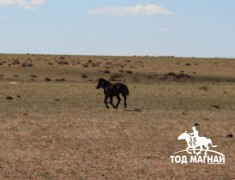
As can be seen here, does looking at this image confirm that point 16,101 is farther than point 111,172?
Yes

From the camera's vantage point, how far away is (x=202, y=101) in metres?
35.2

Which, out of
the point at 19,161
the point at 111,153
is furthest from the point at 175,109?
the point at 19,161

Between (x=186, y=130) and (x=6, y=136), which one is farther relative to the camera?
(x=186, y=130)

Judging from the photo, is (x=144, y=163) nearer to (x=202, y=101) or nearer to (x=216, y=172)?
(x=216, y=172)

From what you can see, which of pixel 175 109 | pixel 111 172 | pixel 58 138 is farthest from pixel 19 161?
pixel 175 109

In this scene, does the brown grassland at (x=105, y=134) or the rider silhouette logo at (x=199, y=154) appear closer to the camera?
the brown grassland at (x=105, y=134)

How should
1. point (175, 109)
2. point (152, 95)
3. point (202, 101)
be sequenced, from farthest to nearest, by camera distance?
point (152, 95) → point (202, 101) → point (175, 109)

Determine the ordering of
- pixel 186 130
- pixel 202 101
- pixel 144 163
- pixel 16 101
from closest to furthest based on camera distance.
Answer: pixel 144 163
pixel 186 130
pixel 16 101
pixel 202 101

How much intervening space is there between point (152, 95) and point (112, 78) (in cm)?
2056

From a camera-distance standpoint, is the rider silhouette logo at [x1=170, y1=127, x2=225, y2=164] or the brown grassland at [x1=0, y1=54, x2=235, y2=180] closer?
the brown grassland at [x1=0, y1=54, x2=235, y2=180]

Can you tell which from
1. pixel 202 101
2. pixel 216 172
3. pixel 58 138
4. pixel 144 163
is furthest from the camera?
pixel 202 101

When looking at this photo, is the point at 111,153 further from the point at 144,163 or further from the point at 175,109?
the point at 175,109

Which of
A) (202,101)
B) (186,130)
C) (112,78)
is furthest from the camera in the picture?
(112,78)

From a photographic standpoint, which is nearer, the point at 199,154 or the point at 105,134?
the point at 199,154
